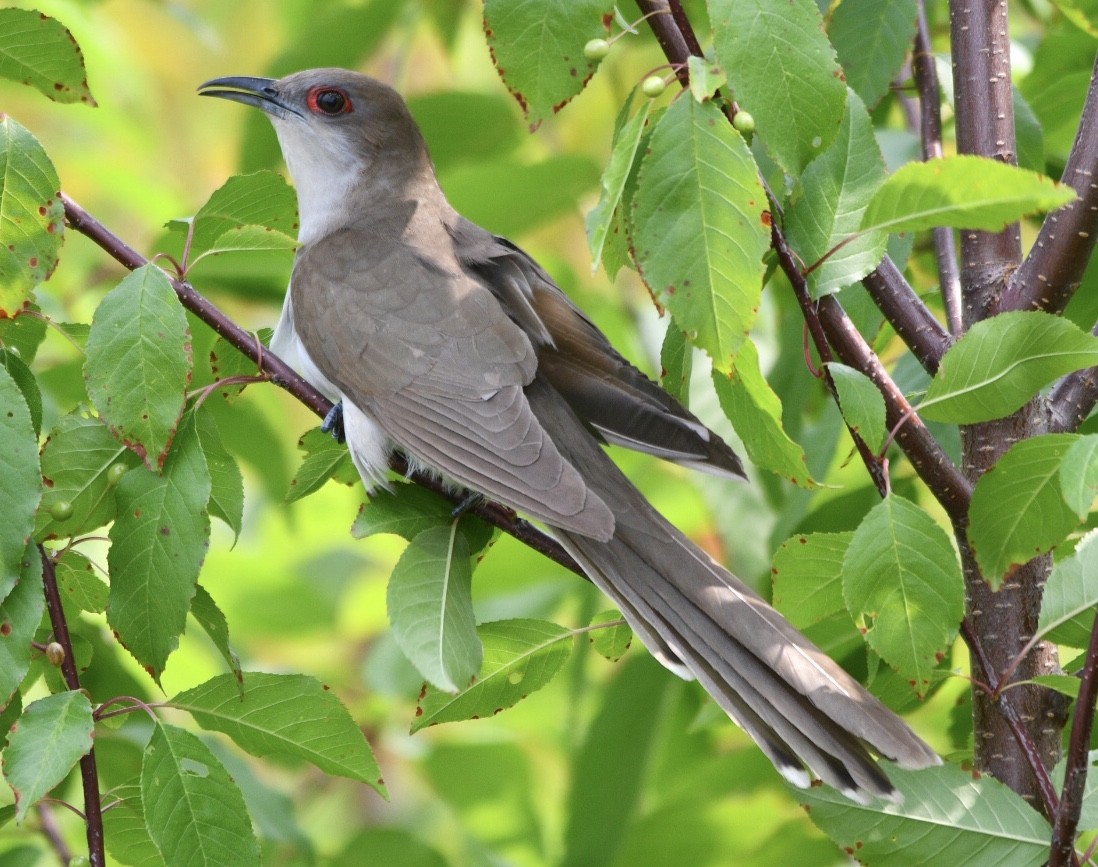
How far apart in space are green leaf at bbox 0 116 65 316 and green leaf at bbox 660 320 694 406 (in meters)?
1.03

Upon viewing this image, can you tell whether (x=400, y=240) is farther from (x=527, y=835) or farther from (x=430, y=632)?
(x=527, y=835)

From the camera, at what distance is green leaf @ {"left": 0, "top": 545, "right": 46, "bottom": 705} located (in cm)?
186

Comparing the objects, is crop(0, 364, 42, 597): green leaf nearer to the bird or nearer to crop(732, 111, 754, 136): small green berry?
the bird

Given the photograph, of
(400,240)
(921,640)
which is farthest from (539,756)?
(921,640)

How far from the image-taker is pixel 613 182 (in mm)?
1803

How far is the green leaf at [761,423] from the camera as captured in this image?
1.94 metres

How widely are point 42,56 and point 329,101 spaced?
5.99ft

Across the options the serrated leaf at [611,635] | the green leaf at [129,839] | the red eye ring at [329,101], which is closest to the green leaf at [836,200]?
the serrated leaf at [611,635]

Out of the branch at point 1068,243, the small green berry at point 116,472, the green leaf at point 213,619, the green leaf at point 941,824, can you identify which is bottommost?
the green leaf at point 941,824

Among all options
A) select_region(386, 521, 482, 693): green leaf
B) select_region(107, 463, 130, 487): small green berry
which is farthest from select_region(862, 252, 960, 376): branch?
select_region(107, 463, 130, 487): small green berry

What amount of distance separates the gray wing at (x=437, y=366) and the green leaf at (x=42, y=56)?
3.04ft

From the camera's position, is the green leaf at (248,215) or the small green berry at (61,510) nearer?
the small green berry at (61,510)

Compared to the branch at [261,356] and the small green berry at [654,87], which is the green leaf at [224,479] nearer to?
the branch at [261,356]

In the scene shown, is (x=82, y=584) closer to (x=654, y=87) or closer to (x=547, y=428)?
(x=547, y=428)
